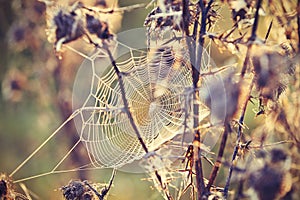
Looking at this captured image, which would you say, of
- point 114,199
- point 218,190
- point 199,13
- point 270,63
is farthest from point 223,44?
point 114,199

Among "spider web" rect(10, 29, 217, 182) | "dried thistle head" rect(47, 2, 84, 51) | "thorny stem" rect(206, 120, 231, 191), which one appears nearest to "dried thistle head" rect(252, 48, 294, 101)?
"thorny stem" rect(206, 120, 231, 191)

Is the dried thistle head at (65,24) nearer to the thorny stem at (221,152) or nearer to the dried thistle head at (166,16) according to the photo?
the dried thistle head at (166,16)

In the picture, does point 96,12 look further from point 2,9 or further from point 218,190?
point 2,9

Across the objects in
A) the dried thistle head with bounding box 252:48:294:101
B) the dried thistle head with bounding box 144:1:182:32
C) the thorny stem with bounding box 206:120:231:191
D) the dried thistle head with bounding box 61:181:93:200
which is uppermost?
the dried thistle head with bounding box 144:1:182:32

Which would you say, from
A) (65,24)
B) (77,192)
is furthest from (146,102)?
(65,24)

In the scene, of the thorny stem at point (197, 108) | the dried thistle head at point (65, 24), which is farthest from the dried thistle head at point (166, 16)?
the dried thistle head at point (65, 24)

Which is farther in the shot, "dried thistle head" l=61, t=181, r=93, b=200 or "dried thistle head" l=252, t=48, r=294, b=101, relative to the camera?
"dried thistle head" l=61, t=181, r=93, b=200

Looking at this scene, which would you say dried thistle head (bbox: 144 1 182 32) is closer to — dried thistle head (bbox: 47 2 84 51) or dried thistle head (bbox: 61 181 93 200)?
dried thistle head (bbox: 47 2 84 51)

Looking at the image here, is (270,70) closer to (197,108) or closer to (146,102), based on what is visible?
(197,108)

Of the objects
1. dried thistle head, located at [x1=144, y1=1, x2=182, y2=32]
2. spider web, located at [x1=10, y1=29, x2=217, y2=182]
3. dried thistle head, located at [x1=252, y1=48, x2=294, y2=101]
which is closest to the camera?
dried thistle head, located at [x1=252, y1=48, x2=294, y2=101]

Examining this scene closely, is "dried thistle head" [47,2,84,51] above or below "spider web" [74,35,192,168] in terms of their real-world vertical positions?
above

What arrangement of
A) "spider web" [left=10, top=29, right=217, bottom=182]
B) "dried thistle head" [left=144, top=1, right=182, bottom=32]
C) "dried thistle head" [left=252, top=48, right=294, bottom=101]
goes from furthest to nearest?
"spider web" [left=10, top=29, right=217, bottom=182] → "dried thistle head" [left=144, top=1, right=182, bottom=32] → "dried thistle head" [left=252, top=48, right=294, bottom=101]
